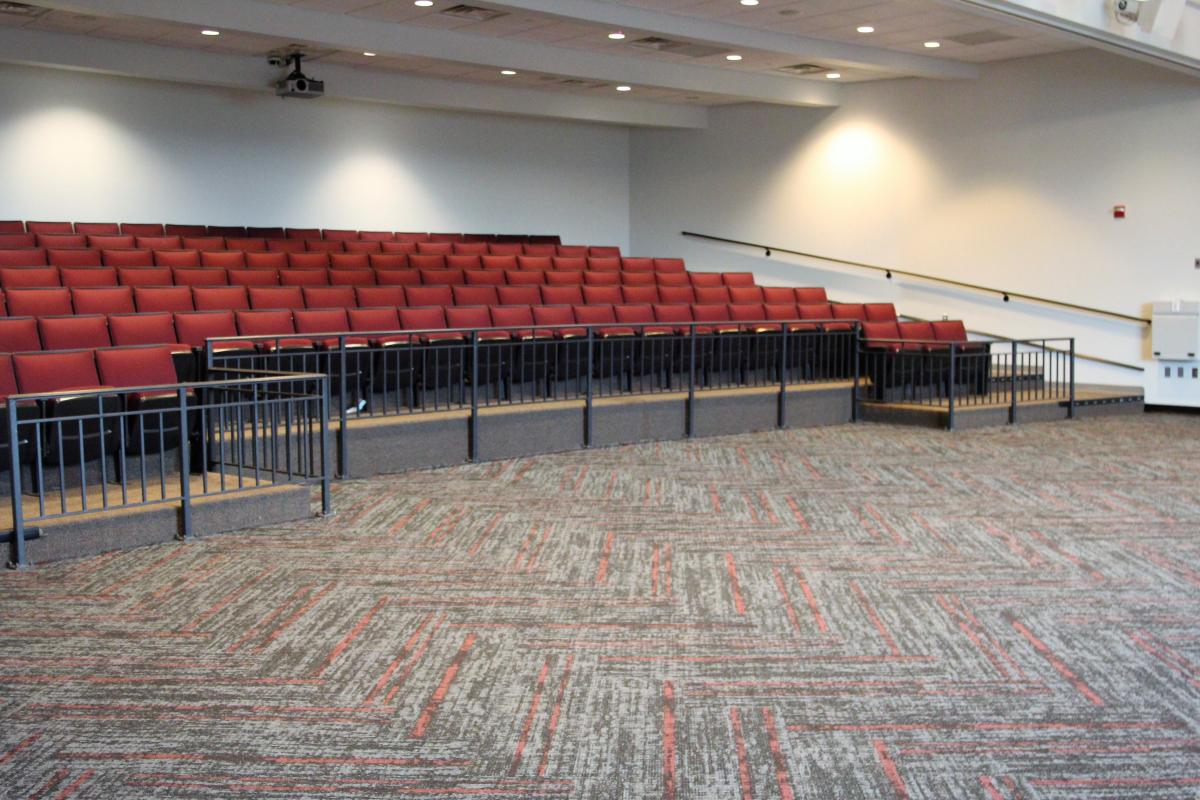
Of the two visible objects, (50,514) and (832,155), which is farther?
(832,155)

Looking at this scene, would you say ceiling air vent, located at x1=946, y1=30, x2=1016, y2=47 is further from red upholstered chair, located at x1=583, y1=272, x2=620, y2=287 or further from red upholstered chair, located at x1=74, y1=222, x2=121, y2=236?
red upholstered chair, located at x1=74, y1=222, x2=121, y2=236

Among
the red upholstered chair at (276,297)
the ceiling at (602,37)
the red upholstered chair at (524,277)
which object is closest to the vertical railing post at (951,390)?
the ceiling at (602,37)

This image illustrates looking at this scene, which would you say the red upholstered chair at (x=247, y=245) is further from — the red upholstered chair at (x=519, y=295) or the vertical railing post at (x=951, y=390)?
the vertical railing post at (x=951, y=390)

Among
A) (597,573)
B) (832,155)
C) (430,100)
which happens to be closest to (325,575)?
(597,573)

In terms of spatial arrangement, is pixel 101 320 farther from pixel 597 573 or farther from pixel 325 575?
pixel 597 573

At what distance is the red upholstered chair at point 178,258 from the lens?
11.2 m

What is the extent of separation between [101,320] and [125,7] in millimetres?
4048

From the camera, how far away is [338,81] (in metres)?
14.5

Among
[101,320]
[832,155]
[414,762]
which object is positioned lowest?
[414,762]

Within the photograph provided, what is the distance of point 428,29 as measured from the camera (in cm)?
1259

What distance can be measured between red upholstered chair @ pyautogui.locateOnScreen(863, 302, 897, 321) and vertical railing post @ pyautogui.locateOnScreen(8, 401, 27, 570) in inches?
377

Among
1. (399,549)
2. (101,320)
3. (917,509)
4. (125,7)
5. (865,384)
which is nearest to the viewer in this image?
(399,549)

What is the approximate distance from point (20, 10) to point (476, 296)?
5184 millimetres

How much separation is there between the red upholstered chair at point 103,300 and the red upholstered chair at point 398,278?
9.31ft
